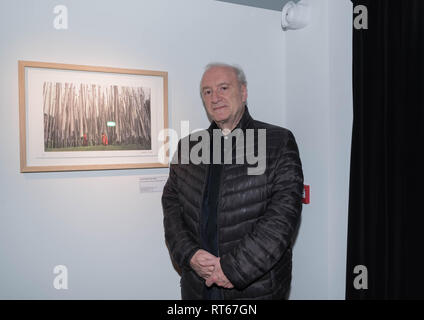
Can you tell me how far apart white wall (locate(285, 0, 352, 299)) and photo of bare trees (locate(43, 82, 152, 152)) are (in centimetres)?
103

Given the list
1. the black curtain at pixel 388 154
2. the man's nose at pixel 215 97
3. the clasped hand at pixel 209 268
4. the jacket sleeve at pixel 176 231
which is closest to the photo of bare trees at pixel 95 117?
the jacket sleeve at pixel 176 231

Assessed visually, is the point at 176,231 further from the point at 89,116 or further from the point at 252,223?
the point at 89,116

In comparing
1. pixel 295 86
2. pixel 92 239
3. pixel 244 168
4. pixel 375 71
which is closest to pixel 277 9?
pixel 295 86

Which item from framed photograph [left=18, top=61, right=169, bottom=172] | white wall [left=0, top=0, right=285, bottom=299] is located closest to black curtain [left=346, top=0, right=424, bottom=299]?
white wall [left=0, top=0, right=285, bottom=299]

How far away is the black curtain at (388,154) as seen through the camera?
1220mm

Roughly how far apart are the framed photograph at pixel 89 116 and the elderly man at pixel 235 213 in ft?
1.27

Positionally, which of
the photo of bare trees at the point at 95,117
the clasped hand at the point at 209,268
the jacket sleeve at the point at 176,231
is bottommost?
the clasped hand at the point at 209,268

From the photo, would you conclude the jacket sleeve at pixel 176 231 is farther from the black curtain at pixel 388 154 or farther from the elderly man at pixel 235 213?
the black curtain at pixel 388 154

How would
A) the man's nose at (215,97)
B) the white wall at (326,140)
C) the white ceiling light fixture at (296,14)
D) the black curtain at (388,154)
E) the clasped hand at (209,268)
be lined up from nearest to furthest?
the black curtain at (388,154)
the clasped hand at (209,268)
the man's nose at (215,97)
the white wall at (326,140)
the white ceiling light fixture at (296,14)

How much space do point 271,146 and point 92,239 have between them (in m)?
1.16

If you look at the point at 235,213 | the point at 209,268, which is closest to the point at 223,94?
the point at 235,213

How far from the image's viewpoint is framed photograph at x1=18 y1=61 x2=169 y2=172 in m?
1.57

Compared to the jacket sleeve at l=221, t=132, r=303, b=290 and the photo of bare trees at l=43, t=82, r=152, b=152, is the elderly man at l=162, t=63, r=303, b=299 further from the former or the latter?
the photo of bare trees at l=43, t=82, r=152, b=152

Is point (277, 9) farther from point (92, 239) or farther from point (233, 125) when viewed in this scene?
point (92, 239)
